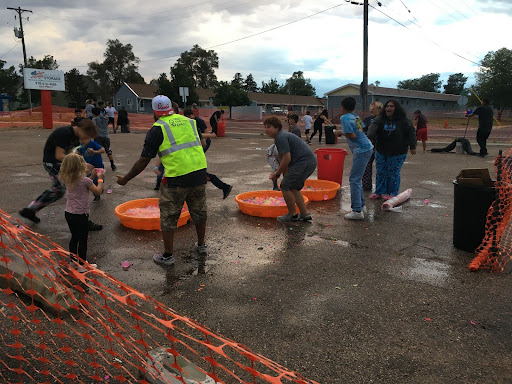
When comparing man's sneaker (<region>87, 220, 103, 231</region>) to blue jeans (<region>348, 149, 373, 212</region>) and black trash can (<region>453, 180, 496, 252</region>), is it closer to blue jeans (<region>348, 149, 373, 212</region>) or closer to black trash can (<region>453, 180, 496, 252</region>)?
blue jeans (<region>348, 149, 373, 212</region>)

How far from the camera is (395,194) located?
7.60 meters

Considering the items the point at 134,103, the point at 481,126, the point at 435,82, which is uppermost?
the point at 435,82

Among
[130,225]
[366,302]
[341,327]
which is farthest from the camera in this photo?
[130,225]

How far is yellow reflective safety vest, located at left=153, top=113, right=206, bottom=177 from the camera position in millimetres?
4184

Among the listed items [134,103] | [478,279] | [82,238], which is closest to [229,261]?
[82,238]

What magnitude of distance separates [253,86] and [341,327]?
114 metres

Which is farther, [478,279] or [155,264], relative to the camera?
[155,264]

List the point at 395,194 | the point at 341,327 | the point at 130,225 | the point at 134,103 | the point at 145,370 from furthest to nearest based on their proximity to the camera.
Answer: the point at 134,103 < the point at 395,194 < the point at 130,225 < the point at 341,327 < the point at 145,370

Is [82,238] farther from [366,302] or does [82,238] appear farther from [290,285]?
[366,302]

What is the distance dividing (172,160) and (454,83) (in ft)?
409

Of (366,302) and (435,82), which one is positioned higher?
(435,82)

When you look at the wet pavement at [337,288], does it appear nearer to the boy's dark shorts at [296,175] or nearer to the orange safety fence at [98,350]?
the orange safety fence at [98,350]

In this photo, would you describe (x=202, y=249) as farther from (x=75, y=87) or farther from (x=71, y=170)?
(x=75, y=87)

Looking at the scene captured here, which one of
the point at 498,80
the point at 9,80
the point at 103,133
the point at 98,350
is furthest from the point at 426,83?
the point at 98,350
